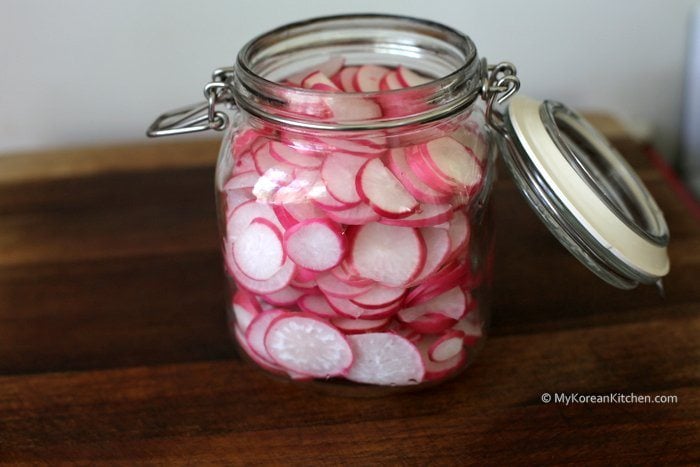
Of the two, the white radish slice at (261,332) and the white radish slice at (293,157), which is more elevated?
the white radish slice at (293,157)

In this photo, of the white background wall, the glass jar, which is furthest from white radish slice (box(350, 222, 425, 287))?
the white background wall

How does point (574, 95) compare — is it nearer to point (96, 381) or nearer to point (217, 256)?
point (217, 256)

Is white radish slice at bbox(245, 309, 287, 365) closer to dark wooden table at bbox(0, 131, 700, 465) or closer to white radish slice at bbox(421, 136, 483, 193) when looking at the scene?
dark wooden table at bbox(0, 131, 700, 465)

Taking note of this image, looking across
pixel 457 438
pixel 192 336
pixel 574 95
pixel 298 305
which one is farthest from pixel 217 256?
pixel 574 95

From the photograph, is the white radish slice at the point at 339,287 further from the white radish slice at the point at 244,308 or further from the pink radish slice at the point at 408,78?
the pink radish slice at the point at 408,78

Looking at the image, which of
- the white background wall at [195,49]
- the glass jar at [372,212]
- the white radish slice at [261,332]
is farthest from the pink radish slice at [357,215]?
the white background wall at [195,49]

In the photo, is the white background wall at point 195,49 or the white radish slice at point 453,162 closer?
the white radish slice at point 453,162

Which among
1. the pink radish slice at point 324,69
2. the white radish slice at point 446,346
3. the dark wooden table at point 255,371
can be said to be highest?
the pink radish slice at point 324,69
